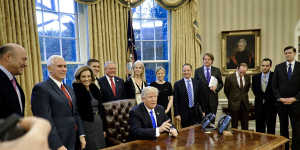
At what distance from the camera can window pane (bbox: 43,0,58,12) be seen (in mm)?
3750

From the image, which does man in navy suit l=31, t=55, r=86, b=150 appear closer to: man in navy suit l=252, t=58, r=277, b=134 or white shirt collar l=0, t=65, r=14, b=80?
white shirt collar l=0, t=65, r=14, b=80

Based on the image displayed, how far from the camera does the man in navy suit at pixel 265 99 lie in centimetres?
395

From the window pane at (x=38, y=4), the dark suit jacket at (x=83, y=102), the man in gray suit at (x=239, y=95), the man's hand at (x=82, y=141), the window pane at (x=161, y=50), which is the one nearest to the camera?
the man's hand at (x=82, y=141)

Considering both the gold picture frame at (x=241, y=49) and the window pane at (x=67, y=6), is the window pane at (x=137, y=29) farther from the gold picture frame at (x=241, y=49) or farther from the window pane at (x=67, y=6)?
the gold picture frame at (x=241, y=49)

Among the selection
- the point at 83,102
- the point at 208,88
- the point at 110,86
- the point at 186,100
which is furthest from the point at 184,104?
the point at 83,102

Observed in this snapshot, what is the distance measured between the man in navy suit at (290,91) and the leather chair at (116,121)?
8.70 ft

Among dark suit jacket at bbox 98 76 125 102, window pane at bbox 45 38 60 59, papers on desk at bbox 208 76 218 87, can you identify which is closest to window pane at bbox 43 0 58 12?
window pane at bbox 45 38 60 59

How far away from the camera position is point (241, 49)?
5.24m

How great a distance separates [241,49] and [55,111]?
4732 millimetres

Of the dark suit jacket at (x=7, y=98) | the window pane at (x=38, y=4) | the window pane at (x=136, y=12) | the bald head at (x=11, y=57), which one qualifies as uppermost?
the window pane at (x=136, y=12)

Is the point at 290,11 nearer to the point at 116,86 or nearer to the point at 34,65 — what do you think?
the point at 116,86

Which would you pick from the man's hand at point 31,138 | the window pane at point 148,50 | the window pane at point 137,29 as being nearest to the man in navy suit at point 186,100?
the window pane at point 148,50

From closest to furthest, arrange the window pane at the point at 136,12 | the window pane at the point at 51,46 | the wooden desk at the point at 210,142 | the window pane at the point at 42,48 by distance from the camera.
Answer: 1. the wooden desk at the point at 210,142
2. the window pane at the point at 42,48
3. the window pane at the point at 51,46
4. the window pane at the point at 136,12

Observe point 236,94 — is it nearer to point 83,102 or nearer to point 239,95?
point 239,95
